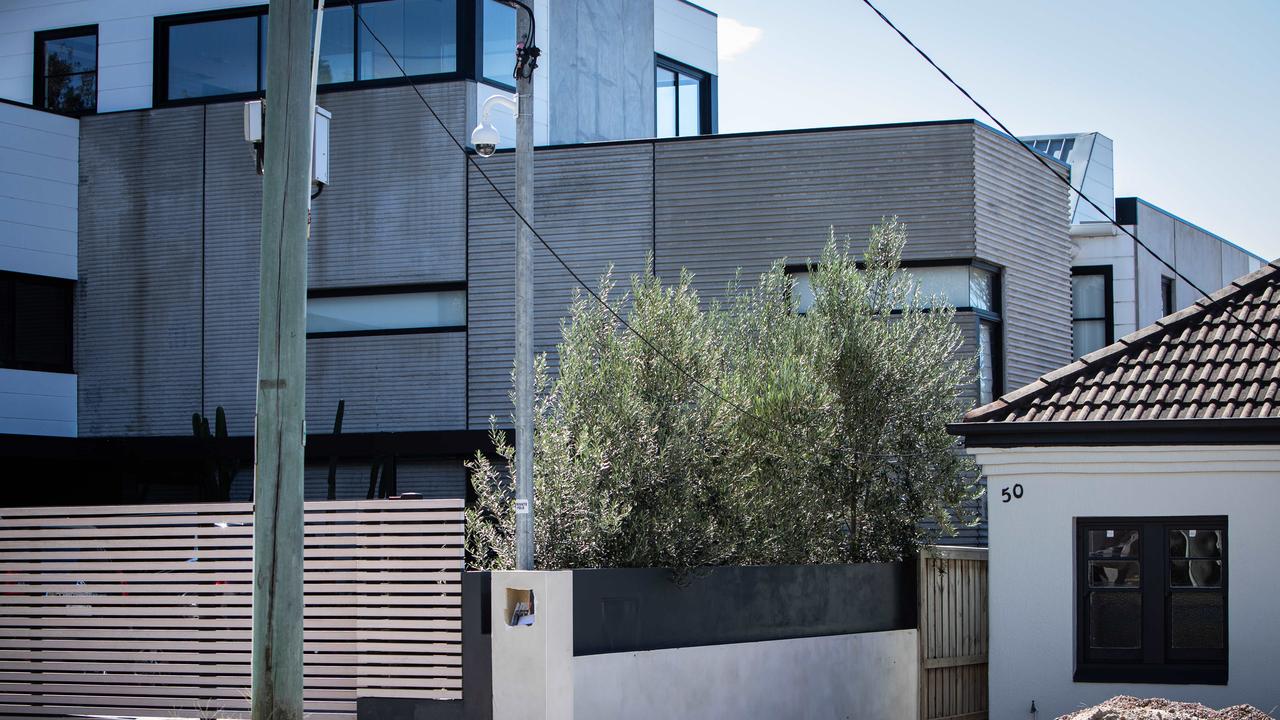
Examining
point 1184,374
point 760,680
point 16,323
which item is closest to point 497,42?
point 16,323

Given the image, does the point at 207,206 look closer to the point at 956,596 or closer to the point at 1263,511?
the point at 956,596

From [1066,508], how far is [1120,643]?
1.34 meters

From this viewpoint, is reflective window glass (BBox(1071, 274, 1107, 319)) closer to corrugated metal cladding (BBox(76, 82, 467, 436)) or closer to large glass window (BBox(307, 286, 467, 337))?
large glass window (BBox(307, 286, 467, 337))

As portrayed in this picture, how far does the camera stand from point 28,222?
22406 millimetres

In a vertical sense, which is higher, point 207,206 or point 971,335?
point 207,206

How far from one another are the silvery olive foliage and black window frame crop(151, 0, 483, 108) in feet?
24.2

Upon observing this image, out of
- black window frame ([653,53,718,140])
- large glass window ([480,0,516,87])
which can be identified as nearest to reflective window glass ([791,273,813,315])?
large glass window ([480,0,516,87])

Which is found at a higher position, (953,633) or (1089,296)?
(1089,296)

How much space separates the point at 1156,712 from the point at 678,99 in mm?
18571

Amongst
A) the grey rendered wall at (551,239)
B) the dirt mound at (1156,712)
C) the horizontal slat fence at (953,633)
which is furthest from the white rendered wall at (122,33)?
the dirt mound at (1156,712)

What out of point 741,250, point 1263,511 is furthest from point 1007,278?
point 1263,511

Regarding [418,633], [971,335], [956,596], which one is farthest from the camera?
[971,335]

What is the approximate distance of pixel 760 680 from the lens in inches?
506

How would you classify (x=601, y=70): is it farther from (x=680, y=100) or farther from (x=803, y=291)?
(x=803, y=291)
